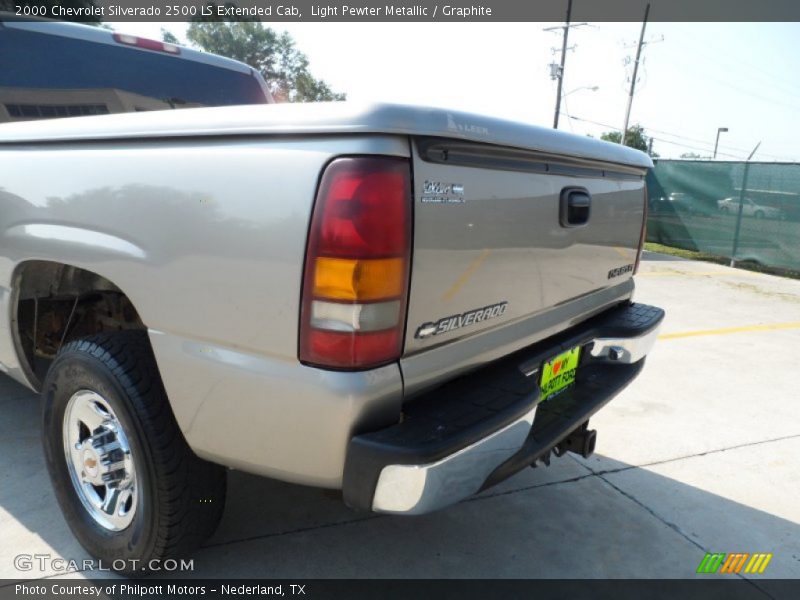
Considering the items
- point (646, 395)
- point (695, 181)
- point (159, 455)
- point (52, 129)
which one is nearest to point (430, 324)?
point (159, 455)

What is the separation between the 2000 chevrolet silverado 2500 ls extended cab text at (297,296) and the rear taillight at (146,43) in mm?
1209

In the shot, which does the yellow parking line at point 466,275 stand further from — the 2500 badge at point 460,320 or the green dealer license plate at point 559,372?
the green dealer license plate at point 559,372

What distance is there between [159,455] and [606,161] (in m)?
2.07

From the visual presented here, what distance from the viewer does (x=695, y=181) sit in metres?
12.3

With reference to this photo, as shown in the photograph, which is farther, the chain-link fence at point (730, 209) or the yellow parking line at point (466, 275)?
the chain-link fence at point (730, 209)

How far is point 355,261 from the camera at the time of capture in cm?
150

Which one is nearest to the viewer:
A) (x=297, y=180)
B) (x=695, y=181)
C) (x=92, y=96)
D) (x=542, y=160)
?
(x=297, y=180)

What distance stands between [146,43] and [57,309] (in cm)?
162

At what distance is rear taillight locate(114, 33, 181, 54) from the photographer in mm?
3242

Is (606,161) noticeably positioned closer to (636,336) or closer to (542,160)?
(542,160)

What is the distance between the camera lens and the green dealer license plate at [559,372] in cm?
228

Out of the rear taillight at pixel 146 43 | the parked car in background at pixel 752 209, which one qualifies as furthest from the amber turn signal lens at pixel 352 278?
the parked car in background at pixel 752 209

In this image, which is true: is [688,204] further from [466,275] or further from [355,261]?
[355,261]

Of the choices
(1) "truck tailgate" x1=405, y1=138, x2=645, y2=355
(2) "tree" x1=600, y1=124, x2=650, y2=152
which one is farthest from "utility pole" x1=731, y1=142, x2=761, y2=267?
(2) "tree" x1=600, y1=124, x2=650, y2=152
